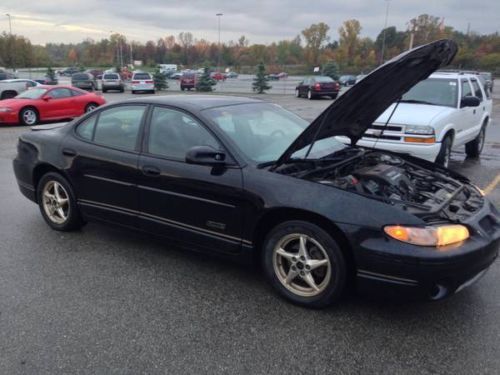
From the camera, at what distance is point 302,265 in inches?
125

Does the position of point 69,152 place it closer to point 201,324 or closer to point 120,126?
point 120,126

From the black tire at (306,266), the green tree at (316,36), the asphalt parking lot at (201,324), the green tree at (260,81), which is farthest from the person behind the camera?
the green tree at (316,36)

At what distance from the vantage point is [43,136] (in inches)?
188

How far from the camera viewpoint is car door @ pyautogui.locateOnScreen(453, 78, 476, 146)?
25.5 feet

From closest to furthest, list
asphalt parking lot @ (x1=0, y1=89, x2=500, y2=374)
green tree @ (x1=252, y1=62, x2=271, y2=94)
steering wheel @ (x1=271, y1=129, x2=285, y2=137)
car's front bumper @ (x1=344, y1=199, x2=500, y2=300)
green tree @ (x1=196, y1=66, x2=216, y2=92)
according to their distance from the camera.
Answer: asphalt parking lot @ (x1=0, y1=89, x2=500, y2=374) → car's front bumper @ (x1=344, y1=199, x2=500, y2=300) → steering wheel @ (x1=271, y1=129, x2=285, y2=137) → green tree @ (x1=252, y1=62, x2=271, y2=94) → green tree @ (x1=196, y1=66, x2=216, y2=92)

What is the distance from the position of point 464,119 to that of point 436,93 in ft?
2.24

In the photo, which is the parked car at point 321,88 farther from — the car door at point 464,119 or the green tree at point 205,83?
the car door at point 464,119

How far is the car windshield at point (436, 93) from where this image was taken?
7844mm

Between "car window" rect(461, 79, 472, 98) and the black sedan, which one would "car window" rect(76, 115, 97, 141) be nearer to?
the black sedan

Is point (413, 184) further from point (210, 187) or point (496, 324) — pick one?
point (210, 187)

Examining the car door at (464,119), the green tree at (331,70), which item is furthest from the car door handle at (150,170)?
the green tree at (331,70)

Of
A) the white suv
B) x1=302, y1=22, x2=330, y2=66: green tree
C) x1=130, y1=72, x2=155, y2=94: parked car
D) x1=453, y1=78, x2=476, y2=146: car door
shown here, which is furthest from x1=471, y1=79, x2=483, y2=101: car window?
x1=302, y1=22, x2=330, y2=66: green tree

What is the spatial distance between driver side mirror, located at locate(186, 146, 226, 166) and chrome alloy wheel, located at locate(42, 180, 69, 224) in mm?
1948

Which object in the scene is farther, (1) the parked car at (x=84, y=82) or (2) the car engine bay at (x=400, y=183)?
(1) the parked car at (x=84, y=82)
